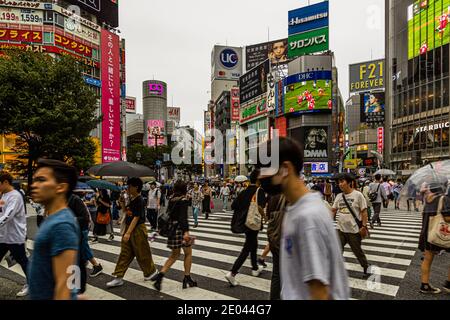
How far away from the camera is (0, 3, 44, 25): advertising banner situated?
40031 millimetres

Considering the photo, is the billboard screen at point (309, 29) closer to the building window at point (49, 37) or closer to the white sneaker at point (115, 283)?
the building window at point (49, 37)

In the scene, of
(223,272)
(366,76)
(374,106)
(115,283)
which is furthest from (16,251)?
(366,76)

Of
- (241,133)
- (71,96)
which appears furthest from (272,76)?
(71,96)

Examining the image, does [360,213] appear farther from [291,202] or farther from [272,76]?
[272,76]

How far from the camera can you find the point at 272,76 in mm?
69750

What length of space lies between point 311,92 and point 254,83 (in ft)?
60.0

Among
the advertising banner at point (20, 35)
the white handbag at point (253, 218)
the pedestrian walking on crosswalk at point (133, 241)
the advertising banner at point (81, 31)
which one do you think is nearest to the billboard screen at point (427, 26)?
the advertising banner at point (81, 31)

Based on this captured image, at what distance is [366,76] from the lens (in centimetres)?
11238

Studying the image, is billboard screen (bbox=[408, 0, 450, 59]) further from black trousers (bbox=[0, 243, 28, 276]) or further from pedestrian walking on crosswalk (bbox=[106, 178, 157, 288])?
black trousers (bbox=[0, 243, 28, 276])

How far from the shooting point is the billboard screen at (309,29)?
192 ft

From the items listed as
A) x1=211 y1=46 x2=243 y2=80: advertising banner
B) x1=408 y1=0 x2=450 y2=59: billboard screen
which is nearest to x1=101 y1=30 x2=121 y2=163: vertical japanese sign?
x1=408 y1=0 x2=450 y2=59: billboard screen

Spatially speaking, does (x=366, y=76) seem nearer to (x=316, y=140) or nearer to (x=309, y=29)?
(x=309, y=29)

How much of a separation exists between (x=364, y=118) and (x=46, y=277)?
79272 mm

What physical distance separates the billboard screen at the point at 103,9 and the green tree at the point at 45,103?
90.9 feet
